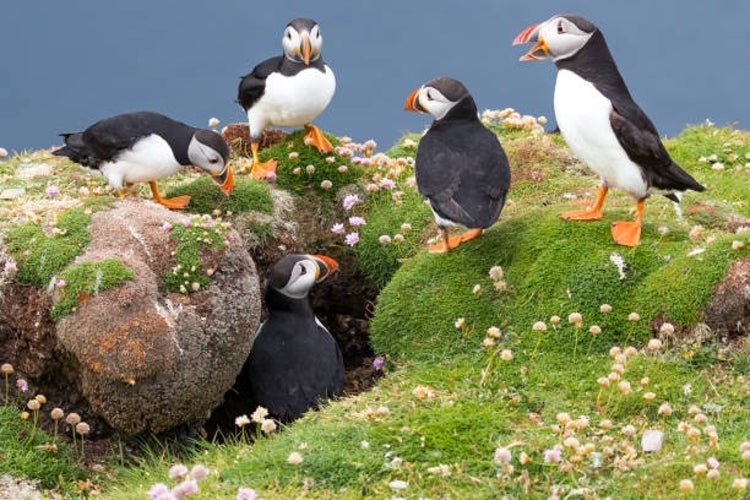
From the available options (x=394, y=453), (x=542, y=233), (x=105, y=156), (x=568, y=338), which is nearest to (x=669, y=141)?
(x=542, y=233)

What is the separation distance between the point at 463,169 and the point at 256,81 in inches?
99.7

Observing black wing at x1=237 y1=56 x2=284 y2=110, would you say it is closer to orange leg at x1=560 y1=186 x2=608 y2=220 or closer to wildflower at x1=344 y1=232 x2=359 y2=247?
wildflower at x1=344 y1=232 x2=359 y2=247

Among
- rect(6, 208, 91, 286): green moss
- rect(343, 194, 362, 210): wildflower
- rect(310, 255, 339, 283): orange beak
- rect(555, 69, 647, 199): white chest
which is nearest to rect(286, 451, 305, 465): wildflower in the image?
rect(6, 208, 91, 286): green moss

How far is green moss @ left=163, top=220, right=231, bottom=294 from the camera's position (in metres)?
7.57

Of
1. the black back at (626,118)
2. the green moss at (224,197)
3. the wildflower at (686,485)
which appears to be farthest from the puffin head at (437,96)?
the wildflower at (686,485)

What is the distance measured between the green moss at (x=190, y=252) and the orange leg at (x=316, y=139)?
2422 mm

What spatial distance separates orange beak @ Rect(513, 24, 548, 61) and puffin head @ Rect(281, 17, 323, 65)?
6.16 ft

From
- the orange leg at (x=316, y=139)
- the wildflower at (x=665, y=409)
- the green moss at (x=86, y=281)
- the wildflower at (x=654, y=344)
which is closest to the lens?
the wildflower at (x=665, y=409)

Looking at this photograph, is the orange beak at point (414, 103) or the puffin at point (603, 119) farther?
the orange beak at point (414, 103)

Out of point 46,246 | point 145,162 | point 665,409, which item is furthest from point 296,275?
point 665,409

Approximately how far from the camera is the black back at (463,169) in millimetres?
7734

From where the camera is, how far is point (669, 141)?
38.5 ft

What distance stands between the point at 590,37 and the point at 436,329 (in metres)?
2.09

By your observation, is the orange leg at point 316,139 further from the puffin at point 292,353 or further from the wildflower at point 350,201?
the puffin at point 292,353
